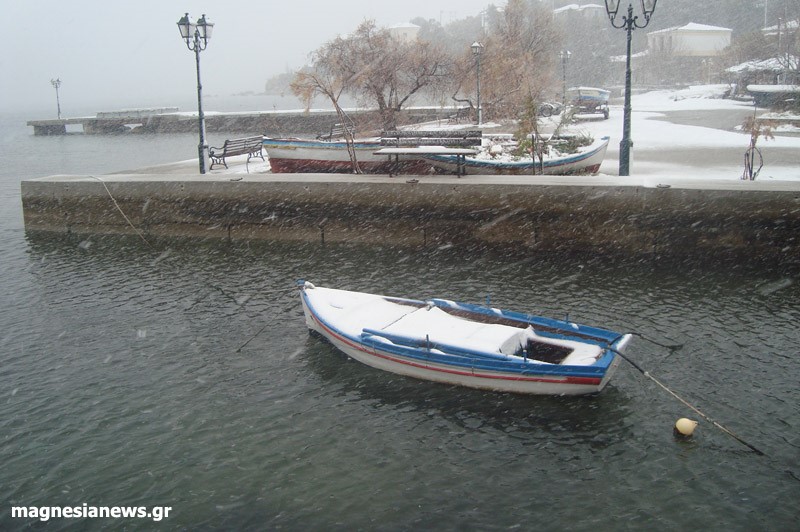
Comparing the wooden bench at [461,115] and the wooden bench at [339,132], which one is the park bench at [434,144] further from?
the wooden bench at [461,115]

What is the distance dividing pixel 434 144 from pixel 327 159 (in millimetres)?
3957

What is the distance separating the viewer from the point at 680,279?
14.7 metres

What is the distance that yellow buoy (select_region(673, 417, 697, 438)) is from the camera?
28.4 feet

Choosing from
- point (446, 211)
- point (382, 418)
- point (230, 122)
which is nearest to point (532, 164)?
point (446, 211)

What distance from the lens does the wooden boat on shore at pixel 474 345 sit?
967 cm

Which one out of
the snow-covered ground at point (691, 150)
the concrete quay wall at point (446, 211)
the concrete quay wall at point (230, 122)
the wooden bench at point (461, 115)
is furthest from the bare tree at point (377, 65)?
the concrete quay wall at point (446, 211)

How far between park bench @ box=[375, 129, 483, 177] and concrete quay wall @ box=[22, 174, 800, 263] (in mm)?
704

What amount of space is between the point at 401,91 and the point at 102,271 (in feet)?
87.3

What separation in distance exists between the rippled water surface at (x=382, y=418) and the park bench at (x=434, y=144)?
450cm

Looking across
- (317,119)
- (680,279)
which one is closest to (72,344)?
(680,279)

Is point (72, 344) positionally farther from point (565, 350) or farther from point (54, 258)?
point (565, 350)

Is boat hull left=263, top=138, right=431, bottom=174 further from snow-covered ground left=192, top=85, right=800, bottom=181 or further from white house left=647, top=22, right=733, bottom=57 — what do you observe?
white house left=647, top=22, right=733, bottom=57

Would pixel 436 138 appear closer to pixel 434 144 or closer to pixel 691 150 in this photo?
pixel 434 144

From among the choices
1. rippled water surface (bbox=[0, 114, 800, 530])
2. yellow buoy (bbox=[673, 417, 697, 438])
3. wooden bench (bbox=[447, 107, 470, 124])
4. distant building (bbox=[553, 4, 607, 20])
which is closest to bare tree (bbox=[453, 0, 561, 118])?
wooden bench (bbox=[447, 107, 470, 124])
